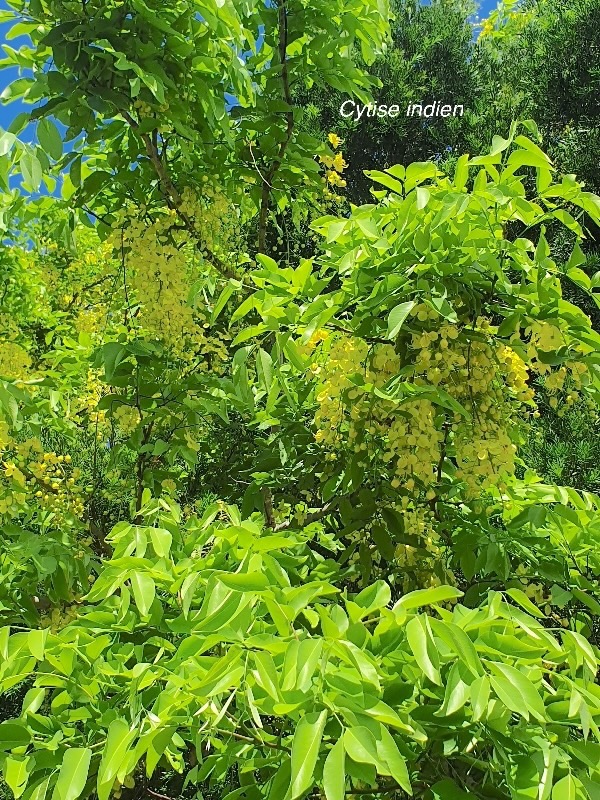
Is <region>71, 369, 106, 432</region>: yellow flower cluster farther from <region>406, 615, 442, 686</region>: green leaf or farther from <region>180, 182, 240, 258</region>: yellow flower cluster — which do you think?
<region>406, 615, 442, 686</region>: green leaf

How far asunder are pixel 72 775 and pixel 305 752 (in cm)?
32

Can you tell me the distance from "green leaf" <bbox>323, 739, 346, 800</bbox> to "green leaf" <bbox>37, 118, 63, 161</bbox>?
→ 4.30ft

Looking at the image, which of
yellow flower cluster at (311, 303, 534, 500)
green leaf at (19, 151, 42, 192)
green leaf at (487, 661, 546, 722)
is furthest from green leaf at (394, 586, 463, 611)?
green leaf at (19, 151, 42, 192)

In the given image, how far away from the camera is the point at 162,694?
95 centimetres

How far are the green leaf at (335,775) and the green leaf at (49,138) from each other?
1.31m

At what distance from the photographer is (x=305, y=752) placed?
796 mm

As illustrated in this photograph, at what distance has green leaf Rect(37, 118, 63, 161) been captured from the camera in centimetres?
161

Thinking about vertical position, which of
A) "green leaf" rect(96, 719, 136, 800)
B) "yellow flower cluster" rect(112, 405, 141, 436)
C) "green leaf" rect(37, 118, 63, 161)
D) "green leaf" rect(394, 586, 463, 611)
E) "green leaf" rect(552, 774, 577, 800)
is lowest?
"green leaf" rect(552, 774, 577, 800)

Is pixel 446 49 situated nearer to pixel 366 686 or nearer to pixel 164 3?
pixel 164 3

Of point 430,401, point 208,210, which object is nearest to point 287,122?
point 208,210

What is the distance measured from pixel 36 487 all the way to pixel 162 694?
6.38ft

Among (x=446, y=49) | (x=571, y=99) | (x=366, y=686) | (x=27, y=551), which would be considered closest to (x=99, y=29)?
(x=27, y=551)

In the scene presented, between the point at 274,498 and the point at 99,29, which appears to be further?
the point at 274,498

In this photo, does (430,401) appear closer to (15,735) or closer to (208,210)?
(15,735)
